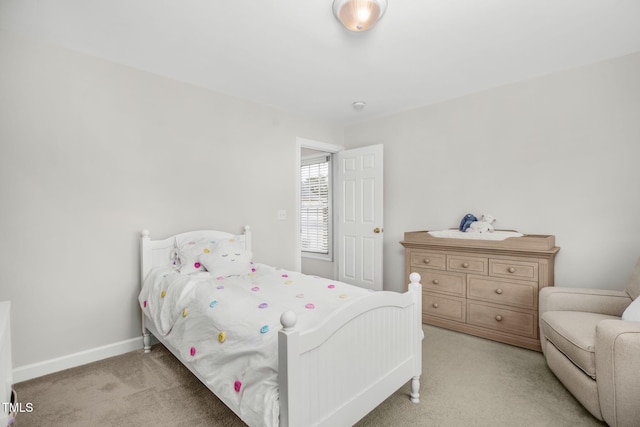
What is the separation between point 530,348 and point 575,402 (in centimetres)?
75

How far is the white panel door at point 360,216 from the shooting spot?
156 inches

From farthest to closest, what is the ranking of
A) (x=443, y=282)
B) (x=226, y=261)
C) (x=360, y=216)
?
(x=360, y=216) → (x=443, y=282) → (x=226, y=261)

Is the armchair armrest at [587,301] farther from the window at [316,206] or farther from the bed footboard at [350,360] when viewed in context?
the window at [316,206]

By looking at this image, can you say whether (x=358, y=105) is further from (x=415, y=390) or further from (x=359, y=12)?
(x=415, y=390)

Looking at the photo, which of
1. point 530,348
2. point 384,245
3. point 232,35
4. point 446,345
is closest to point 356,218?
point 384,245

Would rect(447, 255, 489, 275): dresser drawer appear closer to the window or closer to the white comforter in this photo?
the white comforter

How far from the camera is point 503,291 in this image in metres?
2.79

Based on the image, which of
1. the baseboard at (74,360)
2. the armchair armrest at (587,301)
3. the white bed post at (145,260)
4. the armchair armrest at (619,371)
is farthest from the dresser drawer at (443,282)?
the baseboard at (74,360)

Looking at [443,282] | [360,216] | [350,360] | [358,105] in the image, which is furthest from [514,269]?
[358,105]

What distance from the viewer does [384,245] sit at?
13.5 ft

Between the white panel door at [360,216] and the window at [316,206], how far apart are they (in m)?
0.49

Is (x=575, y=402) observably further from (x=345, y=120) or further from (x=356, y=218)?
(x=345, y=120)

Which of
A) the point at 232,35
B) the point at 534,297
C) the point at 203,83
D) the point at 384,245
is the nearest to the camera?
the point at 232,35

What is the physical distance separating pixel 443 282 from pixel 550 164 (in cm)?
147
